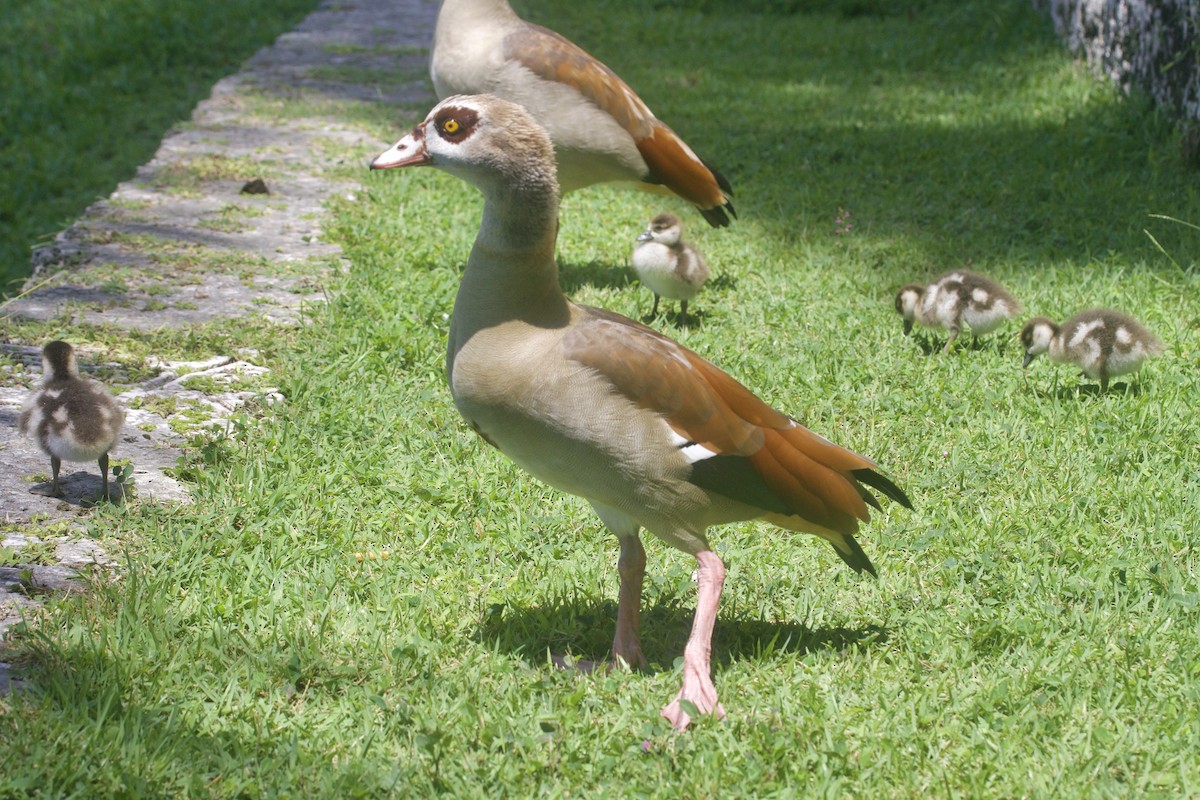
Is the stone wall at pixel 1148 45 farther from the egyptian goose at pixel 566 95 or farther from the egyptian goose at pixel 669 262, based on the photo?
the egyptian goose at pixel 669 262

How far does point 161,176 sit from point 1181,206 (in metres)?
6.36

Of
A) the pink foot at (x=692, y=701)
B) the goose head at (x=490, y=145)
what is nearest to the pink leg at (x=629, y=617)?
the pink foot at (x=692, y=701)

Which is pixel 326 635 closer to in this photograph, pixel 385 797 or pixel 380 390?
pixel 385 797

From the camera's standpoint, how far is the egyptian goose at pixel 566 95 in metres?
6.52

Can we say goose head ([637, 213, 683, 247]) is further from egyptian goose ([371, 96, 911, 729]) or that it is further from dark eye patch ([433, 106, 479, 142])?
dark eye patch ([433, 106, 479, 142])

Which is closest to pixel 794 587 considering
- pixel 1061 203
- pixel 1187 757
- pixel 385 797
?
pixel 1187 757

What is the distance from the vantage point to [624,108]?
666cm

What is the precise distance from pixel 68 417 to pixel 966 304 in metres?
3.95

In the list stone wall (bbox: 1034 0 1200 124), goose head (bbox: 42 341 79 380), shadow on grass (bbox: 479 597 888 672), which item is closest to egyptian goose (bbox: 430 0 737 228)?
goose head (bbox: 42 341 79 380)

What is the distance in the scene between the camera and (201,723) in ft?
10.9

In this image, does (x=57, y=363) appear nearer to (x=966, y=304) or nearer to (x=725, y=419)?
(x=725, y=419)

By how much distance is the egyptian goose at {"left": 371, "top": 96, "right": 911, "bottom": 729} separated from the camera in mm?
3486

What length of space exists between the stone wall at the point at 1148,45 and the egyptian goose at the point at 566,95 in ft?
11.5

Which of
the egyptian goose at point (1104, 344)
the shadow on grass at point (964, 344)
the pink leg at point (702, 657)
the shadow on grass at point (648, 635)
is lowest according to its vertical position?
the shadow on grass at point (648, 635)
